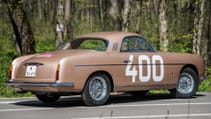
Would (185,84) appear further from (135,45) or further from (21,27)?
(21,27)

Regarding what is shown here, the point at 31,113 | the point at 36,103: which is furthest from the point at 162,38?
the point at 31,113

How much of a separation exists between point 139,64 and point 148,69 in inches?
11.4

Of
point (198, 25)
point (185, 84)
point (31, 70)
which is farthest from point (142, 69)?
point (198, 25)

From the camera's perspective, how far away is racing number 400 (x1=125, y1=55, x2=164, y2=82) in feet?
40.6

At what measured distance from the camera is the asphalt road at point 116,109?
32.4 feet

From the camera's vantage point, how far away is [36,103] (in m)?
12.6

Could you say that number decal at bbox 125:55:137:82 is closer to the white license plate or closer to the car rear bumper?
the car rear bumper

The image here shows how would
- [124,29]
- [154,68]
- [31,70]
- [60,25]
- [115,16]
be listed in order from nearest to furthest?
[31,70] → [154,68] → [60,25] → [124,29] → [115,16]

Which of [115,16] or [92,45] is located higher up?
[115,16]

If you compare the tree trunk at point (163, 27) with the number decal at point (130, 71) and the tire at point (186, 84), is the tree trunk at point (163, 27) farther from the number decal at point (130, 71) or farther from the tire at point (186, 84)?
the number decal at point (130, 71)

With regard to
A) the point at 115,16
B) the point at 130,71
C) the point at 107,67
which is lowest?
the point at 130,71

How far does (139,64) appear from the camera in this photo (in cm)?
1255

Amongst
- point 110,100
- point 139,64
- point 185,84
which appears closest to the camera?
point 139,64

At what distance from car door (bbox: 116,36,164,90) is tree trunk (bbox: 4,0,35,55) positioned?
6590 mm
